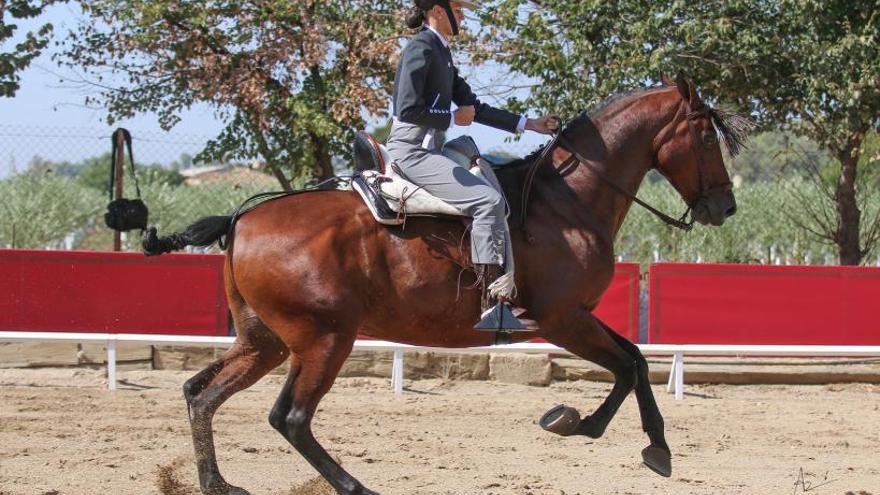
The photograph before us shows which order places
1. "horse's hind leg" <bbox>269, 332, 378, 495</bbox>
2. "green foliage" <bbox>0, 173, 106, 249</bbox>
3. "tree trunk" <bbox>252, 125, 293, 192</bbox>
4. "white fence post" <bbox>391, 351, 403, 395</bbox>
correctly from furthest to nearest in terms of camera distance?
"green foliage" <bbox>0, 173, 106, 249</bbox> → "tree trunk" <bbox>252, 125, 293, 192</bbox> → "white fence post" <bbox>391, 351, 403, 395</bbox> → "horse's hind leg" <bbox>269, 332, 378, 495</bbox>

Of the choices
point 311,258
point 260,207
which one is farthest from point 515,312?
point 260,207

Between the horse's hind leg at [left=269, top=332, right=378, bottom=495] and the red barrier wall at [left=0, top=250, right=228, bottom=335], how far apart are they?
554 cm

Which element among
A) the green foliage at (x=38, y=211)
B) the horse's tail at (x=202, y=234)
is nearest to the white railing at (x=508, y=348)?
the horse's tail at (x=202, y=234)

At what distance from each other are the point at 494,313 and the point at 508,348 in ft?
18.2

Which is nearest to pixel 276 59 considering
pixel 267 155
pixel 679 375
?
pixel 267 155

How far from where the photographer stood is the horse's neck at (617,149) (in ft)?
22.3

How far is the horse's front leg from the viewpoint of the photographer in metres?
6.54

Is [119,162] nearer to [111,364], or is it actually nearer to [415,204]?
[111,364]

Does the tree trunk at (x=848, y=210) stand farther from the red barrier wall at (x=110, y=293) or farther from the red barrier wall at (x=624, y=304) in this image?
the red barrier wall at (x=110, y=293)

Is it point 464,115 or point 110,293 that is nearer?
point 464,115

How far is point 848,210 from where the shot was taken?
14062 millimetres

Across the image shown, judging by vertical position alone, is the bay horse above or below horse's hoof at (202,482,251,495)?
above

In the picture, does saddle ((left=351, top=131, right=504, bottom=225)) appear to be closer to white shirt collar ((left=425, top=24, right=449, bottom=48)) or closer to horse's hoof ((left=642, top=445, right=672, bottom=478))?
white shirt collar ((left=425, top=24, right=449, bottom=48))

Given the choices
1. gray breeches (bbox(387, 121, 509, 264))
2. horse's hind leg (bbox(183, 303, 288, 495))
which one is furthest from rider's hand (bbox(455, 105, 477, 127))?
horse's hind leg (bbox(183, 303, 288, 495))
